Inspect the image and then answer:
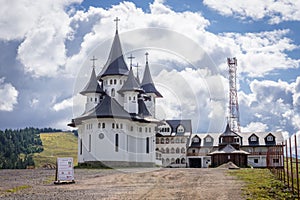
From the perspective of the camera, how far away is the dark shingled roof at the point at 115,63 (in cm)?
7412

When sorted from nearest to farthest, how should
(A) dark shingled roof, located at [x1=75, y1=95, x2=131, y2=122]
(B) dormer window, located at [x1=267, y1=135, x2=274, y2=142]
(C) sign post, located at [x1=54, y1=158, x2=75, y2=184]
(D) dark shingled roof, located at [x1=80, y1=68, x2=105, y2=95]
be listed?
(C) sign post, located at [x1=54, y1=158, x2=75, y2=184] → (A) dark shingled roof, located at [x1=75, y1=95, x2=131, y2=122] → (D) dark shingled roof, located at [x1=80, y1=68, x2=105, y2=95] → (B) dormer window, located at [x1=267, y1=135, x2=274, y2=142]

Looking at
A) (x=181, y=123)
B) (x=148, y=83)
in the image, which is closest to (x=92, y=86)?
(x=148, y=83)

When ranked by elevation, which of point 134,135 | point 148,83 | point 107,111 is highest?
Answer: point 148,83

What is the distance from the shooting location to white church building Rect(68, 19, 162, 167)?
206ft

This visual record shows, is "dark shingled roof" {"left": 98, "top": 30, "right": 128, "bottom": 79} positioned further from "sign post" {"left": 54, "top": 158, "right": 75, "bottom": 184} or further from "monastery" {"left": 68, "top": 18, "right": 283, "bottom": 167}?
"sign post" {"left": 54, "top": 158, "right": 75, "bottom": 184}

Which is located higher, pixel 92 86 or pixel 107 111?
pixel 92 86

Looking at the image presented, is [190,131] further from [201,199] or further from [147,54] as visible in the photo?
[201,199]

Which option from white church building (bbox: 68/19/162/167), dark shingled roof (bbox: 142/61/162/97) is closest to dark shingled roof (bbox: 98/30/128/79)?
white church building (bbox: 68/19/162/167)

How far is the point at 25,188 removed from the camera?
22.9m

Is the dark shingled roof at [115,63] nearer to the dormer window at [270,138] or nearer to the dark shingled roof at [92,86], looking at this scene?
the dark shingled roof at [92,86]

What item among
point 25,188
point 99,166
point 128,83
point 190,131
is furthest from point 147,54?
point 25,188

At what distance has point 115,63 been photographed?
75000 millimetres

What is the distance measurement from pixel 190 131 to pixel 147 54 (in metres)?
22.0

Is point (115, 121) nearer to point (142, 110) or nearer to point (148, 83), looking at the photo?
point (142, 110)
